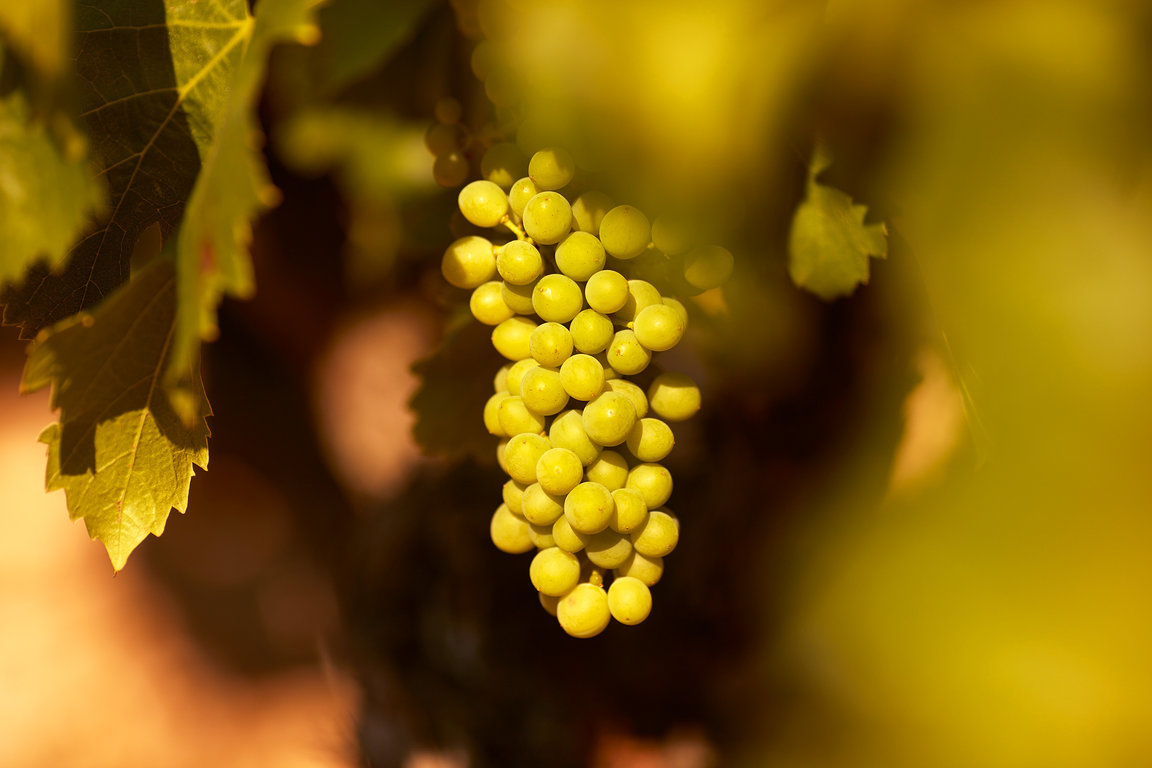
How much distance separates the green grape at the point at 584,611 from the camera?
0.49 m

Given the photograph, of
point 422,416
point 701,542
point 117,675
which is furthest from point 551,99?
point 117,675

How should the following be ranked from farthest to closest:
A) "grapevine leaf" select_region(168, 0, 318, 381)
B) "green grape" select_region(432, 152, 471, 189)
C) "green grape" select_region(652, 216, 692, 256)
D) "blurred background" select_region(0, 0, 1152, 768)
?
"green grape" select_region(432, 152, 471, 189) < "green grape" select_region(652, 216, 692, 256) < "grapevine leaf" select_region(168, 0, 318, 381) < "blurred background" select_region(0, 0, 1152, 768)

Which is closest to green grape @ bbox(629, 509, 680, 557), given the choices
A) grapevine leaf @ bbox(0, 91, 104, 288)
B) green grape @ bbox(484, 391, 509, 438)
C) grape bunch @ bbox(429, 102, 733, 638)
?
grape bunch @ bbox(429, 102, 733, 638)

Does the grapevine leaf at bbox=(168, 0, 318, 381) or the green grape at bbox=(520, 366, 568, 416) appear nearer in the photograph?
the grapevine leaf at bbox=(168, 0, 318, 381)

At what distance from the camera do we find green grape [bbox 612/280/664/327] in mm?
509

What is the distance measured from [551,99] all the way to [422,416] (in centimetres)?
43

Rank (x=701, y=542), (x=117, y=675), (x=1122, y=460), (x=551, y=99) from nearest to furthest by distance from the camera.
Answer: (x=1122, y=460), (x=551, y=99), (x=701, y=542), (x=117, y=675)

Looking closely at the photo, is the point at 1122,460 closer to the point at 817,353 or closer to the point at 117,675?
the point at 817,353

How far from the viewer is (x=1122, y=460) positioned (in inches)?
6.8

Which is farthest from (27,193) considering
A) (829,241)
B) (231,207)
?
(829,241)

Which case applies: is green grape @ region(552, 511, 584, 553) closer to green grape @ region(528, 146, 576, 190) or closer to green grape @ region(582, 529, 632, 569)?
green grape @ region(582, 529, 632, 569)

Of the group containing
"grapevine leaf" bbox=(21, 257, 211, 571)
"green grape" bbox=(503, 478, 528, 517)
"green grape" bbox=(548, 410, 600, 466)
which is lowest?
"grapevine leaf" bbox=(21, 257, 211, 571)

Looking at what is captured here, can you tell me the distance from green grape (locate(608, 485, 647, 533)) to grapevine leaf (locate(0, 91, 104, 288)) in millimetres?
331

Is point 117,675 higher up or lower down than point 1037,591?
lower down
